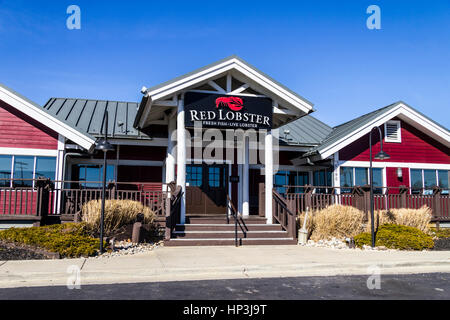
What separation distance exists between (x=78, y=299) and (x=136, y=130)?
1196 centimetres

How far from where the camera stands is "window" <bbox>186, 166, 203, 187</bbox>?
16125 millimetres

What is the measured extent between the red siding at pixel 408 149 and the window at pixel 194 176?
6.34m

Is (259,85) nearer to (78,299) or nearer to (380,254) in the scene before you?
(380,254)

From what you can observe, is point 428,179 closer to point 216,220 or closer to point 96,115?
point 216,220

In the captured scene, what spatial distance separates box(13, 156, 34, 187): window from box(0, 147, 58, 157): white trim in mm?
180

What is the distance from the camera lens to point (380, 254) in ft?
34.0

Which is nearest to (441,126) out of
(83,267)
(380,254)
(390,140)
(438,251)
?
(390,140)

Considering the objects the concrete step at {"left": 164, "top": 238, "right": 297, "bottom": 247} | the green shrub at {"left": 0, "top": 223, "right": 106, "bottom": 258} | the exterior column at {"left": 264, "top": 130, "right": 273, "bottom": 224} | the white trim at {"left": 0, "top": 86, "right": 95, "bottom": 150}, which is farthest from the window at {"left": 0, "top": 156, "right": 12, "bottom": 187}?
the exterior column at {"left": 264, "top": 130, "right": 273, "bottom": 224}

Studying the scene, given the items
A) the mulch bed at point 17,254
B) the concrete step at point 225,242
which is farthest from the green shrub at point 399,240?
the mulch bed at point 17,254

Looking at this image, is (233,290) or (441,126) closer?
(233,290)

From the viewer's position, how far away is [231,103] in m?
13.1

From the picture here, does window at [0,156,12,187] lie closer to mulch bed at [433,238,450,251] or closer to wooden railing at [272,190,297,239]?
wooden railing at [272,190,297,239]
